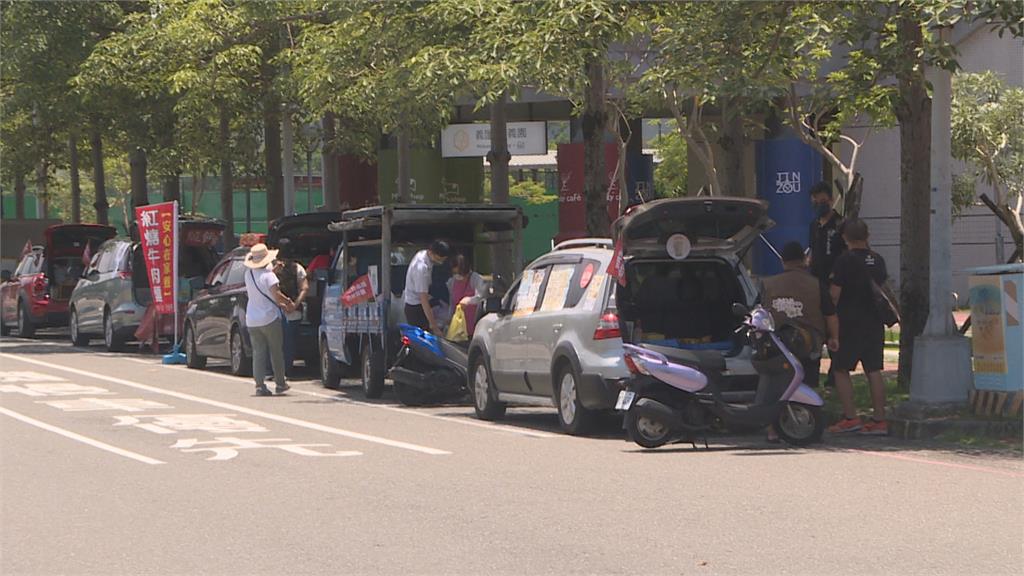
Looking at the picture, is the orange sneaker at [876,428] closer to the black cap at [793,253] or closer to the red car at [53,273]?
the black cap at [793,253]

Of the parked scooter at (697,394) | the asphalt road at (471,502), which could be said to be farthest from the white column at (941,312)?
the parked scooter at (697,394)

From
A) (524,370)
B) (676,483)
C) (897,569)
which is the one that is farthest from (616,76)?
(897,569)

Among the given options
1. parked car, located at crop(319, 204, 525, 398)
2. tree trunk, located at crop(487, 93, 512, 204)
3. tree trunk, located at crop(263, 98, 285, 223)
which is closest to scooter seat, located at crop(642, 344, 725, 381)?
parked car, located at crop(319, 204, 525, 398)

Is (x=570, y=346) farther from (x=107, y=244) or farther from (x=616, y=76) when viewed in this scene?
(x=107, y=244)

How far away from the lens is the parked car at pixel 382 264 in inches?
688

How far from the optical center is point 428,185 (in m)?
35.4

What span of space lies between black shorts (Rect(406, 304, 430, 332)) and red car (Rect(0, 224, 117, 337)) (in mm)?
15001

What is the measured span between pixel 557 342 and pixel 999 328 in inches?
153

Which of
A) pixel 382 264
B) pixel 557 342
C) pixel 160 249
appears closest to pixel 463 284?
pixel 382 264

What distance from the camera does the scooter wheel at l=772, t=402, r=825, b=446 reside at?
12679 millimetres

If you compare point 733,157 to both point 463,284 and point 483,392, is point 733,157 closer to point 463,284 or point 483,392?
point 463,284

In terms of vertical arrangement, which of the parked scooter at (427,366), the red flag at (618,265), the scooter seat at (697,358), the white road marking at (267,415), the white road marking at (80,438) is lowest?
the white road marking at (267,415)

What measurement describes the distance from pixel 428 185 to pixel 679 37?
20828 millimetres

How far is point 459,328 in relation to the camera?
664 inches
